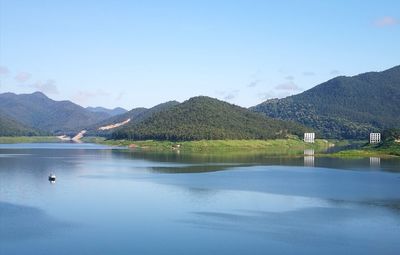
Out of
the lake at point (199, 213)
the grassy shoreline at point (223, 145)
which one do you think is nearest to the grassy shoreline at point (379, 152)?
the grassy shoreline at point (223, 145)

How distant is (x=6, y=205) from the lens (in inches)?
1817

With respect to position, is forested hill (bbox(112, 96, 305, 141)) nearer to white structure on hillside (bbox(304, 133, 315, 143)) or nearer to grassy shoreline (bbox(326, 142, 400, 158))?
white structure on hillside (bbox(304, 133, 315, 143))

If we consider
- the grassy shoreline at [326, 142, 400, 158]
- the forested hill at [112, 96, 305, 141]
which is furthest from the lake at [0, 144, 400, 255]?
the forested hill at [112, 96, 305, 141]

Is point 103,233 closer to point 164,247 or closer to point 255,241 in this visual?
point 164,247

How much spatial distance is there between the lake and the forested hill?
8740 centimetres

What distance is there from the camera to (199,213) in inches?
1740

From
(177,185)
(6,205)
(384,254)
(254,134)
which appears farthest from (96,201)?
(254,134)

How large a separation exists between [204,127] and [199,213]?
125403 mm

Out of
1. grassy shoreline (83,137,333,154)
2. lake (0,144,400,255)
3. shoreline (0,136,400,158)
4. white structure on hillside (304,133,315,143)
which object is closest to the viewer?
lake (0,144,400,255)

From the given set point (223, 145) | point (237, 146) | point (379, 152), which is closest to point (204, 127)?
point (223, 145)

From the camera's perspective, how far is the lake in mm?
33688

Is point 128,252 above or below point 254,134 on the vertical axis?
below

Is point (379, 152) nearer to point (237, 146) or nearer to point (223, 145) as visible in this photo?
point (237, 146)

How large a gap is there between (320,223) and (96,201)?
21.8 m
